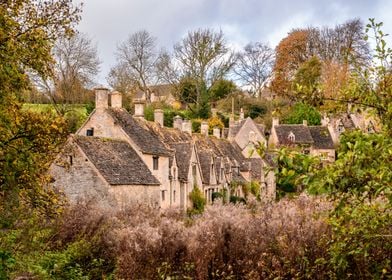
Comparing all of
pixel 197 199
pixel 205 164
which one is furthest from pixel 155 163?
pixel 205 164

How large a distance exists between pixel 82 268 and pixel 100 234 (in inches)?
56.1

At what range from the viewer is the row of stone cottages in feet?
96.5

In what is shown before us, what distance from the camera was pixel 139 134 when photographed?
1447 inches

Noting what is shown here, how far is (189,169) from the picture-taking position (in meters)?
40.2

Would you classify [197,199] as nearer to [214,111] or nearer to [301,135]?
[301,135]

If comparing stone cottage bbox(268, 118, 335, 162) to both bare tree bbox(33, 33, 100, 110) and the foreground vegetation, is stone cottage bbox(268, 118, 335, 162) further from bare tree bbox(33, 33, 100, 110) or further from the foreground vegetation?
the foreground vegetation

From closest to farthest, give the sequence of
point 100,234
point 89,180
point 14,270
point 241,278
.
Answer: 1. point 14,270
2. point 241,278
3. point 100,234
4. point 89,180

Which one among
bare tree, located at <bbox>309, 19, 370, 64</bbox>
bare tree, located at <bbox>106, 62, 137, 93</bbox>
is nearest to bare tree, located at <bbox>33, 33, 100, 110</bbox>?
bare tree, located at <bbox>106, 62, 137, 93</bbox>

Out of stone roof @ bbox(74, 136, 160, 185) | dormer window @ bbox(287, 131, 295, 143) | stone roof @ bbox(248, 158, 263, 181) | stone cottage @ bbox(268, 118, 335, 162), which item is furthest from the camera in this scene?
stone cottage @ bbox(268, 118, 335, 162)

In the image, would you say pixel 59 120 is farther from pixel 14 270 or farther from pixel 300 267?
pixel 300 267

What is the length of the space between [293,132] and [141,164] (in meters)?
39.7

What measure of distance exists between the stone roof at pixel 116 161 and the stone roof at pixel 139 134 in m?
0.94

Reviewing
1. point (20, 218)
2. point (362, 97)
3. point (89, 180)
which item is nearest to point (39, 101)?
point (89, 180)

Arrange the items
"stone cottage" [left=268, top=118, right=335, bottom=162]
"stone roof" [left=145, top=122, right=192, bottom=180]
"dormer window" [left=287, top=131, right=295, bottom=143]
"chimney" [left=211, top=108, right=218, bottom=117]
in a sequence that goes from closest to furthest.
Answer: "stone roof" [left=145, top=122, right=192, bottom=180] < "dormer window" [left=287, top=131, right=295, bottom=143] < "stone cottage" [left=268, top=118, right=335, bottom=162] < "chimney" [left=211, top=108, right=218, bottom=117]
